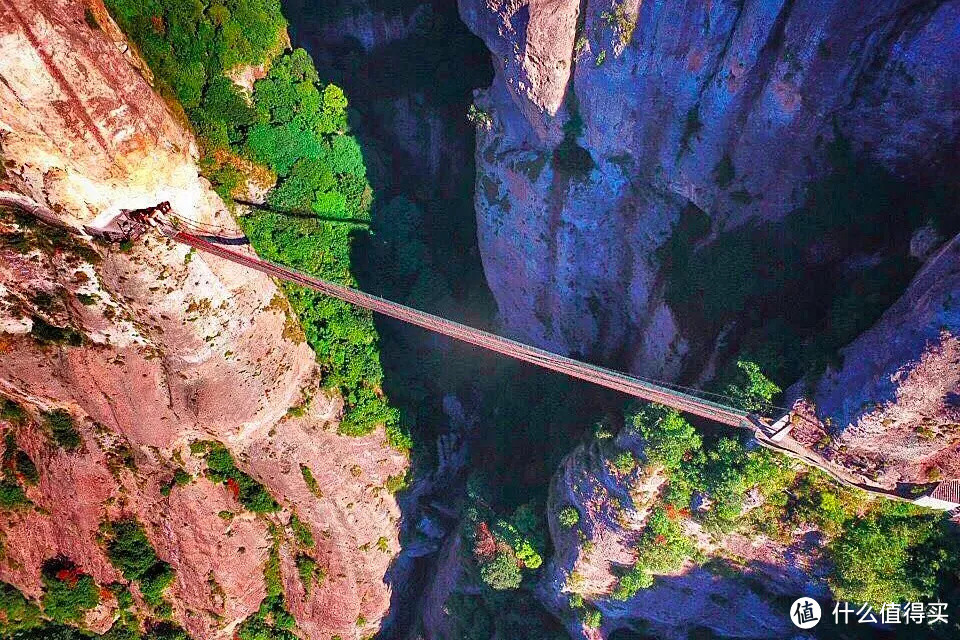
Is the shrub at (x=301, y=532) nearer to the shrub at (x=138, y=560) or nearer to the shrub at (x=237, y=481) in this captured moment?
the shrub at (x=237, y=481)

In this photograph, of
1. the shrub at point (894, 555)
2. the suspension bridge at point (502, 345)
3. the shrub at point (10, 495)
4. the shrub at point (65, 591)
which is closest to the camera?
the shrub at point (894, 555)

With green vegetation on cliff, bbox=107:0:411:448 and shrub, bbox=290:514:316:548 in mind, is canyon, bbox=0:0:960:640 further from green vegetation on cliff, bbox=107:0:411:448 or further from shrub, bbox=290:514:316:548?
green vegetation on cliff, bbox=107:0:411:448

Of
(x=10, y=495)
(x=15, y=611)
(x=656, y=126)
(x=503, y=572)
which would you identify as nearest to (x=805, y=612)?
(x=503, y=572)

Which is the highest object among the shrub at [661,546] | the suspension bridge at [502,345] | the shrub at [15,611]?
the suspension bridge at [502,345]

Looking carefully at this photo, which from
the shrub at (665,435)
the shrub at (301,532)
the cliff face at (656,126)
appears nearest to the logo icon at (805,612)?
the shrub at (665,435)

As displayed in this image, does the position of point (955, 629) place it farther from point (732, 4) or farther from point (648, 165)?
point (732, 4)

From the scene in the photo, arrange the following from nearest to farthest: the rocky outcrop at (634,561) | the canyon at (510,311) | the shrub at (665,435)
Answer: the canyon at (510,311), the shrub at (665,435), the rocky outcrop at (634,561)
